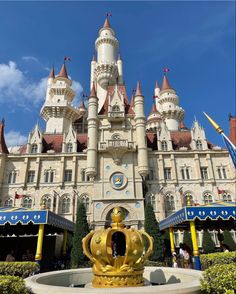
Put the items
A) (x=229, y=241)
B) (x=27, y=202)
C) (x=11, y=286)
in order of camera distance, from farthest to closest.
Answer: (x=27, y=202) < (x=229, y=241) < (x=11, y=286)

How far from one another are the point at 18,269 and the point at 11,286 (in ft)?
23.3

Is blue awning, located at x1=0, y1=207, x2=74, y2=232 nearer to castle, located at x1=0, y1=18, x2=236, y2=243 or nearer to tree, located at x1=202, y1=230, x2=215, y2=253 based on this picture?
castle, located at x1=0, y1=18, x2=236, y2=243

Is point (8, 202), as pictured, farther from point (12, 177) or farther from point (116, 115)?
point (116, 115)

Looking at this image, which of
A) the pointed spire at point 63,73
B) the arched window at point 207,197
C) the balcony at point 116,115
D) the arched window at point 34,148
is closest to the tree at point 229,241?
the arched window at point 207,197

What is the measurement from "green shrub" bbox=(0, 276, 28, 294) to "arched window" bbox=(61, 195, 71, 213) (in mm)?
24664

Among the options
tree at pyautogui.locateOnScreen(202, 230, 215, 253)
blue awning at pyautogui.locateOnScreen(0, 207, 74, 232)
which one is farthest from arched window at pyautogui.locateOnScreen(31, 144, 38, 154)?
tree at pyautogui.locateOnScreen(202, 230, 215, 253)

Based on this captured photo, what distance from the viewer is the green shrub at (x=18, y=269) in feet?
36.4

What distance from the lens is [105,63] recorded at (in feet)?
154

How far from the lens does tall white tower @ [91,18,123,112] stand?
46.9 m

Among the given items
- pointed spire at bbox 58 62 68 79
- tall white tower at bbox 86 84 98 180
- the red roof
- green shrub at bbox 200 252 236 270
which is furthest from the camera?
pointed spire at bbox 58 62 68 79

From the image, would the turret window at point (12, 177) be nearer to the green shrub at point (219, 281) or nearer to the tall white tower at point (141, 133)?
the tall white tower at point (141, 133)

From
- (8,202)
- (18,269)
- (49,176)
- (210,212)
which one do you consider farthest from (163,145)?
(18,269)

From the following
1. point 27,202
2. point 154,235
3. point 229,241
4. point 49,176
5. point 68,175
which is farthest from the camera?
point 68,175

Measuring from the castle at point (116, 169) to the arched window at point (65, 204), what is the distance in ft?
0.42
